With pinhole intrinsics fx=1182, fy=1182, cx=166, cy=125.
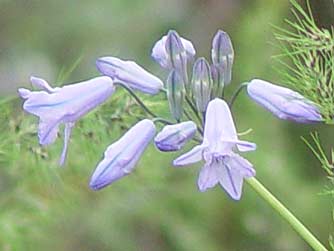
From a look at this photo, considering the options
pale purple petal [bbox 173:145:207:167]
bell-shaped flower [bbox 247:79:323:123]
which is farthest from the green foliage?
pale purple petal [bbox 173:145:207:167]

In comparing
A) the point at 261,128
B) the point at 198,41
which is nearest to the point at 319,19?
the point at 261,128

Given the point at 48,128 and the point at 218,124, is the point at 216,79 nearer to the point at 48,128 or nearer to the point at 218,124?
the point at 218,124

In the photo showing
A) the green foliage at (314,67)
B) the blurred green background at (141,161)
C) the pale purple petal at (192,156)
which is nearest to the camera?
the pale purple petal at (192,156)

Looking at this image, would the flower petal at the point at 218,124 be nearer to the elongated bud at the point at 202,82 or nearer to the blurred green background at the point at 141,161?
the elongated bud at the point at 202,82

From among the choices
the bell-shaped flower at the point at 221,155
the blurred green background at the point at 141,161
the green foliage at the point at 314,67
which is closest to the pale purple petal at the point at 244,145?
the bell-shaped flower at the point at 221,155

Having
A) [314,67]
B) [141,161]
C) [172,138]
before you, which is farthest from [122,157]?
[141,161]

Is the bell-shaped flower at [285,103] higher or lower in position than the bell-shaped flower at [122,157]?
higher
